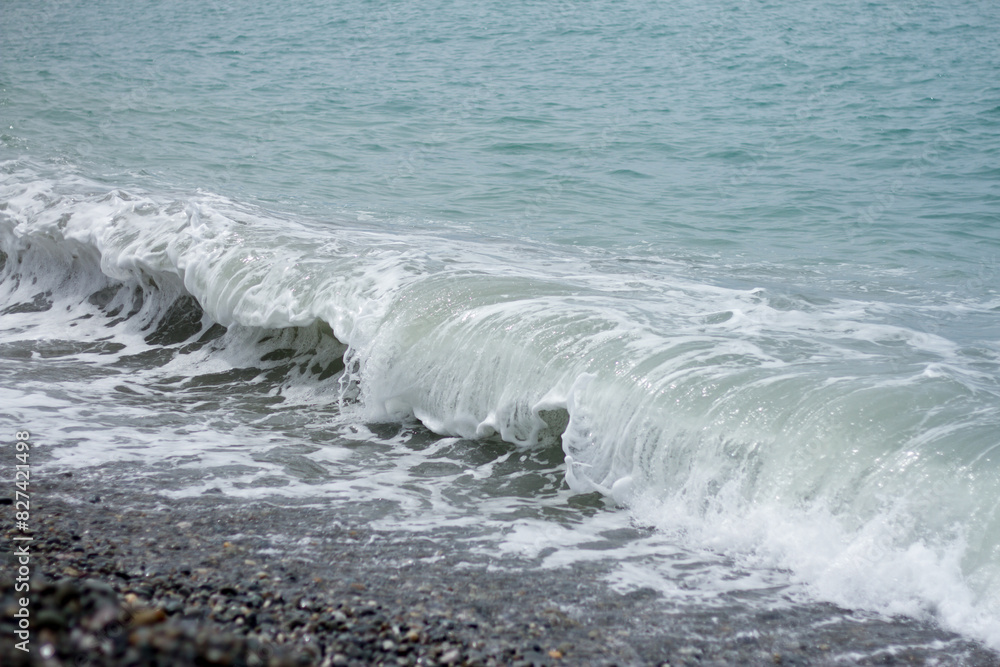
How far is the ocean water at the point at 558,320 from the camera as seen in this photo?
3.75 metres

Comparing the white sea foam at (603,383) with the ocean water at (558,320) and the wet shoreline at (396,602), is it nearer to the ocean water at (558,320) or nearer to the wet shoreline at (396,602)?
the ocean water at (558,320)

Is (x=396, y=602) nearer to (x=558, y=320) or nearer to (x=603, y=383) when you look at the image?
(x=603, y=383)

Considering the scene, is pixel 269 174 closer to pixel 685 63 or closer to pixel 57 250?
pixel 57 250

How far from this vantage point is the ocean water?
3750 mm

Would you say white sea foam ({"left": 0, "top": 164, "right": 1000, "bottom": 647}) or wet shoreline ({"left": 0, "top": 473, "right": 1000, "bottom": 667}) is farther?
white sea foam ({"left": 0, "top": 164, "right": 1000, "bottom": 647})

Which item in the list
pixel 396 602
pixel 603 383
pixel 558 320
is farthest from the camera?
pixel 558 320

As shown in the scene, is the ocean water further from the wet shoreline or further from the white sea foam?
the wet shoreline

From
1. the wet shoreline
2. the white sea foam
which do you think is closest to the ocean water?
the white sea foam

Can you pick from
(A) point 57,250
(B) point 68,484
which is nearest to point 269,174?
(A) point 57,250

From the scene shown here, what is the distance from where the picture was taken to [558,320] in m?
5.48

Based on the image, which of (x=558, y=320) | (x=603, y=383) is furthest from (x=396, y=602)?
(x=558, y=320)

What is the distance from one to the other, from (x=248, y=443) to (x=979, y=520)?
11.4ft

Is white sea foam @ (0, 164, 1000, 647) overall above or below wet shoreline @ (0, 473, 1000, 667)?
above

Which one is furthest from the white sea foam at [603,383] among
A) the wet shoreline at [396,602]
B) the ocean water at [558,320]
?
the wet shoreline at [396,602]
